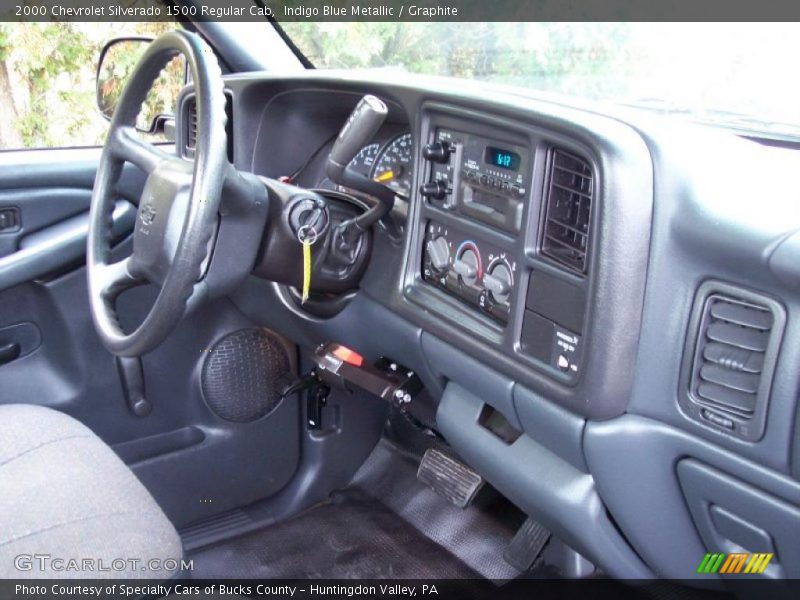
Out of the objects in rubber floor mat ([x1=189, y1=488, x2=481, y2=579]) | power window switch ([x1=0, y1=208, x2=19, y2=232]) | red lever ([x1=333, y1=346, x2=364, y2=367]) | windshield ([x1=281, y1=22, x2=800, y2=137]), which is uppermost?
windshield ([x1=281, y1=22, x2=800, y2=137])

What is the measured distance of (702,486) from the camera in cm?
107

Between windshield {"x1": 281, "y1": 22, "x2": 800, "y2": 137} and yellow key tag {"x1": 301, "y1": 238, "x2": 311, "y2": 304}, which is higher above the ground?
windshield {"x1": 281, "y1": 22, "x2": 800, "y2": 137}

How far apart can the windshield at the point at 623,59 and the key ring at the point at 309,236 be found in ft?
1.32

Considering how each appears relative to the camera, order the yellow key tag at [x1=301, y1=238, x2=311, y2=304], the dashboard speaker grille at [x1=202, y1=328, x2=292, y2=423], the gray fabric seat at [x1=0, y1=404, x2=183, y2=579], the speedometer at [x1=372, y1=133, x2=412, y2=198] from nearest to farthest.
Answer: the gray fabric seat at [x1=0, y1=404, x2=183, y2=579] < the yellow key tag at [x1=301, y1=238, x2=311, y2=304] < the speedometer at [x1=372, y1=133, x2=412, y2=198] < the dashboard speaker grille at [x1=202, y1=328, x2=292, y2=423]

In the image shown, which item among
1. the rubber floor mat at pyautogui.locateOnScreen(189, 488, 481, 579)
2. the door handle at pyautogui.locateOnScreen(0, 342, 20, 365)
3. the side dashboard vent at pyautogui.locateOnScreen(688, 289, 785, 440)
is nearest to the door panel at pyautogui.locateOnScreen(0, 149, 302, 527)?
the door handle at pyautogui.locateOnScreen(0, 342, 20, 365)

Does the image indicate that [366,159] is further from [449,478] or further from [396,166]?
[449,478]

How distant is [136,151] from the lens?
148 cm

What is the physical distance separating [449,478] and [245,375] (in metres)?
0.56

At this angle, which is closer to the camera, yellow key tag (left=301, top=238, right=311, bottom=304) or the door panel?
yellow key tag (left=301, top=238, right=311, bottom=304)

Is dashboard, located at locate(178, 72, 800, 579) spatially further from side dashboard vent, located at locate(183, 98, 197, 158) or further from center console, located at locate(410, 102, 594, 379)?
side dashboard vent, located at locate(183, 98, 197, 158)

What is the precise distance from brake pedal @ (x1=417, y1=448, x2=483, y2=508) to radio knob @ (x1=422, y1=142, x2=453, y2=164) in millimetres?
791

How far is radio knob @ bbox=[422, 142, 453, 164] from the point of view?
1358mm

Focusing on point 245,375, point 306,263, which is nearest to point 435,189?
point 306,263

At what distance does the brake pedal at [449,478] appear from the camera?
73.3 inches
